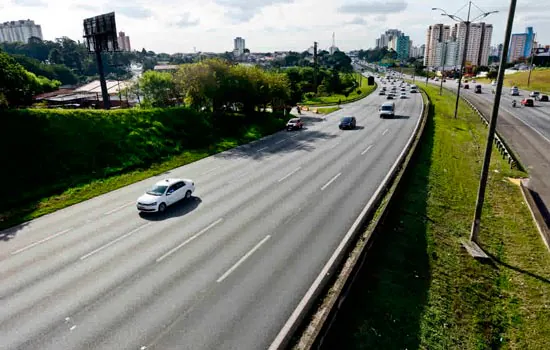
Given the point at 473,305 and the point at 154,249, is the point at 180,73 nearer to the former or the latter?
the point at 154,249

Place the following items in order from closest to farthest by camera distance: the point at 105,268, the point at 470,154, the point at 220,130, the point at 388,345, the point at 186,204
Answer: the point at 388,345, the point at 105,268, the point at 186,204, the point at 470,154, the point at 220,130

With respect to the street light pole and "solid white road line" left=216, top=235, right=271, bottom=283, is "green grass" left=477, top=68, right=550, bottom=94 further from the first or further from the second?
"solid white road line" left=216, top=235, right=271, bottom=283

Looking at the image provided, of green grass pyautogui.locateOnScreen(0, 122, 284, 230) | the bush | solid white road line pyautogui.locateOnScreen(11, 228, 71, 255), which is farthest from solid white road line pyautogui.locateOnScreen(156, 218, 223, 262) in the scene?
the bush

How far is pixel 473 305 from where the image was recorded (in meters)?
13.3

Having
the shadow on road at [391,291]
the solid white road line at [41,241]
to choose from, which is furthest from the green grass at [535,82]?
the solid white road line at [41,241]

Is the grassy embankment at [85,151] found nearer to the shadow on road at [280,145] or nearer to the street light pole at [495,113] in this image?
the shadow on road at [280,145]

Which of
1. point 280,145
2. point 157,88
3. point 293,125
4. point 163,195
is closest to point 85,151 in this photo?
point 163,195

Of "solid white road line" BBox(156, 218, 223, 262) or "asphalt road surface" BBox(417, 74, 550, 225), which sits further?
"asphalt road surface" BBox(417, 74, 550, 225)

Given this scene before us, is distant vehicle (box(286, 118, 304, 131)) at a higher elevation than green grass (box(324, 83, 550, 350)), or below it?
higher

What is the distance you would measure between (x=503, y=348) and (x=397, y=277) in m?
3.97

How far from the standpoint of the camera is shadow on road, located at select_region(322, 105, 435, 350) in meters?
11.1

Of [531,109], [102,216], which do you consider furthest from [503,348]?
[531,109]

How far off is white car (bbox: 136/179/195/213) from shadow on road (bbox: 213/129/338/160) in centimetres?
1222

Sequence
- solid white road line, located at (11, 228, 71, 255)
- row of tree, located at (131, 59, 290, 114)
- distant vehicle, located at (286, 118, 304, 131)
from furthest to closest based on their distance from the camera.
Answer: distant vehicle, located at (286, 118, 304, 131), row of tree, located at (131, 59, 290, 114), solid white road line, located at (11, 228, 71, 255)
